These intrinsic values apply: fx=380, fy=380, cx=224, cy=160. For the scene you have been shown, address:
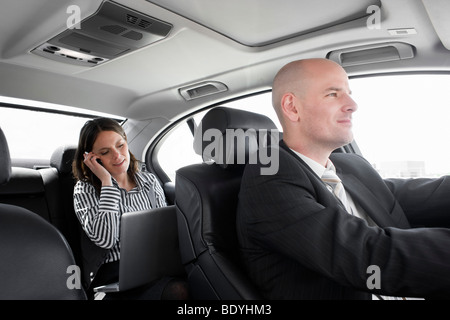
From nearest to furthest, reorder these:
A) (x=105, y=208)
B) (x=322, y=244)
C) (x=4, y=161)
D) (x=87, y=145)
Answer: (x=322, y=244) → (x=4, y=161) → (x=105, y=208) → (x=87, y=145)

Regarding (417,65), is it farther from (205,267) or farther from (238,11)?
(205,267)

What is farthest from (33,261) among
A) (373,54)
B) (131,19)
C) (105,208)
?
(373,54)

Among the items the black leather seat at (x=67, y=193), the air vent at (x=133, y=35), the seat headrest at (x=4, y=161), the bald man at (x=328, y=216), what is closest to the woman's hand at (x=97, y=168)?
the black leather seat at (x=67, y=193)

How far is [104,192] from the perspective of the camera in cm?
205

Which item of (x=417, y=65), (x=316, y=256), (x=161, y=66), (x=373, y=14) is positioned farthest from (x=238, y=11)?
(x=316, y=256)

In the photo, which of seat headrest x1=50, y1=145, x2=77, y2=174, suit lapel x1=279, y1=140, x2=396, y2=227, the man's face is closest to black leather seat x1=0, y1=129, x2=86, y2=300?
suit lapel x1=279, y1=140, x2=396, y2=227

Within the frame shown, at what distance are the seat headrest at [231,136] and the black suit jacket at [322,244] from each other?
0.21m

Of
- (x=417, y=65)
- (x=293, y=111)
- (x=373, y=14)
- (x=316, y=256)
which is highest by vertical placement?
(x=373, y=14)

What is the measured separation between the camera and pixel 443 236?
3.11 feet

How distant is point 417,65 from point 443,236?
138cm

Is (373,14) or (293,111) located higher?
(373,14)

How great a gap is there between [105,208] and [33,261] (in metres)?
0.95

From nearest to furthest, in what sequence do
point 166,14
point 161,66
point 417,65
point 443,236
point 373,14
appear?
point 443,236
point 373,14
point 166,14
point 417,65
point 161,66

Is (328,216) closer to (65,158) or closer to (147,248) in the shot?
(147,248)
